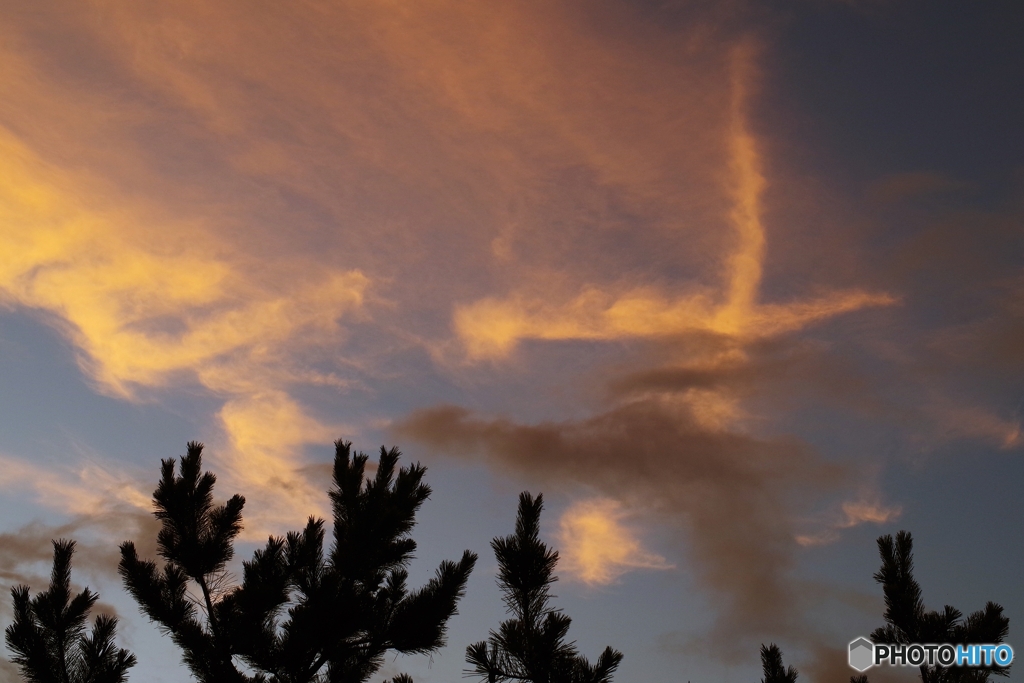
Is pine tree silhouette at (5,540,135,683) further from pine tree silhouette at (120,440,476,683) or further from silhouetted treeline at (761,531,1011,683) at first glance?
silhouetted treeline at (761,531,1011,683)

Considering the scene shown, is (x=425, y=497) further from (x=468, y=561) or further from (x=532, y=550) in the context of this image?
(x=532, y=550)

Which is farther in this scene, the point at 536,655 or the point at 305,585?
the point at 305,585

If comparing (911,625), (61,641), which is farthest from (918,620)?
(61,641)

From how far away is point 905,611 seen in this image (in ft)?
42.6

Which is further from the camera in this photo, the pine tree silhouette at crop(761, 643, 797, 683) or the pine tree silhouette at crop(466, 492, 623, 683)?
the pine tree silhouette at crop(761, 643, 797, 683)

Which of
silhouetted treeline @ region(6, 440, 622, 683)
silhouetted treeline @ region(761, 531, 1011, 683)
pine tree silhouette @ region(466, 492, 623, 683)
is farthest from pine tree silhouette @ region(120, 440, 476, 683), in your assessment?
silhouetted treeline @ region(761, 531, 1011, 683)

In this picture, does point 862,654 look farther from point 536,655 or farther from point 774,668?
point 536,655

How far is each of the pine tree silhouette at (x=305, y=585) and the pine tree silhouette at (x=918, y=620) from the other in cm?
754

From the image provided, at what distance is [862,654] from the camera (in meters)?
13.5

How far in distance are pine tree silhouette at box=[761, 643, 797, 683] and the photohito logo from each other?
1.37 metres

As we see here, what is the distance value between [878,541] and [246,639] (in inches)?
446

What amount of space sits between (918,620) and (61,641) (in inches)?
607

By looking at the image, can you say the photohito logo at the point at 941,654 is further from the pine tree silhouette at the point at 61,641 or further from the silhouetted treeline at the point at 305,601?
the pine tree silhouette at the point at 61,641

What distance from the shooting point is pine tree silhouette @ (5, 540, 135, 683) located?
1338cm
